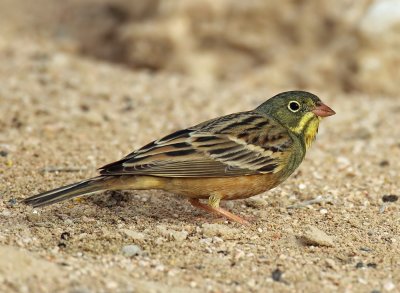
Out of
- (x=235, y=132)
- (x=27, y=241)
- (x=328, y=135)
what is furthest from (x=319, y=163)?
(x=27, y=241)

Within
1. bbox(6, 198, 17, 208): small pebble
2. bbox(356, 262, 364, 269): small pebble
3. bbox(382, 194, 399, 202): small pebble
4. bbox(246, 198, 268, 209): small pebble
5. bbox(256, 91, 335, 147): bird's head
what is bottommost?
bbox(6, 198, 17, 208): small pebble

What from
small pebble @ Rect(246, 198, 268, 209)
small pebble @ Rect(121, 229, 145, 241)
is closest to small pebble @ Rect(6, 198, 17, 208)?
small pebble @ Rect(121, 229, 145, 241)

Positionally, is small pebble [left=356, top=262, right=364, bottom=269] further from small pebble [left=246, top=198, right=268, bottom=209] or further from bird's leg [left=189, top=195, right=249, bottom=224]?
small pebble [left=246, top=198, right=268, bottom=209]

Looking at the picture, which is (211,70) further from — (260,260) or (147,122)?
(260,260)

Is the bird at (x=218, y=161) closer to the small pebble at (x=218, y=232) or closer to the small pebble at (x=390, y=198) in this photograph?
the small pebble at (x=218, y=232)

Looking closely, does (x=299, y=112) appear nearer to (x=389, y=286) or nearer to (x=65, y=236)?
(x=389, y=286)

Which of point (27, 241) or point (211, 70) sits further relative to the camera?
point (211, 70)

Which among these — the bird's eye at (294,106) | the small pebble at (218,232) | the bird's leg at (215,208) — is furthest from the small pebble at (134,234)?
the bird's eye at (294,106)
